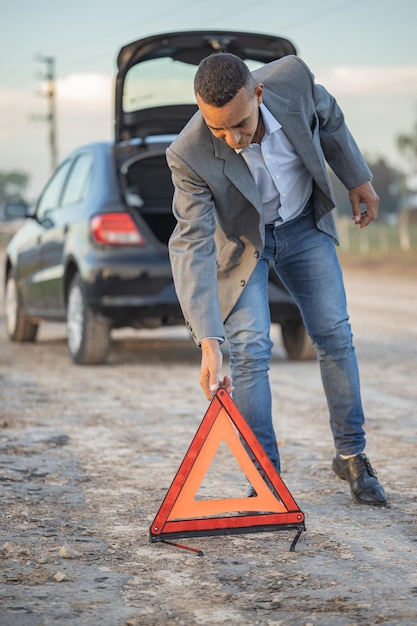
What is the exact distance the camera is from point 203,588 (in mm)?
3453

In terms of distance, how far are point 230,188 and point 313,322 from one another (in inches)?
31.6

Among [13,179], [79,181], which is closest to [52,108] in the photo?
[79,181]

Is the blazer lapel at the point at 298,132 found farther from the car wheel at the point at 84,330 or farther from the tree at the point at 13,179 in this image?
the tree at the point at 13,179

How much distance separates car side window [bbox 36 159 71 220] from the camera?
10312mm

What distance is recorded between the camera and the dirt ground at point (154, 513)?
3285 mm

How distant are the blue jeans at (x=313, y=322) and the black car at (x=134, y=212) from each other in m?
4.00

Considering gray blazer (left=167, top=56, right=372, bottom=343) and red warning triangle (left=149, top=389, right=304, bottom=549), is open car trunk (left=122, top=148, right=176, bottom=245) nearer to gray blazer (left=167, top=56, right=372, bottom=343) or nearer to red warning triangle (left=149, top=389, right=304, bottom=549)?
gray blazer (left=167, top=56, right=372, bottom=343)

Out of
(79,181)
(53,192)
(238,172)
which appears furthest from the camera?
(53,192)

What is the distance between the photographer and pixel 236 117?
12.8ft

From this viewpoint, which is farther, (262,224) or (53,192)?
(53,192)

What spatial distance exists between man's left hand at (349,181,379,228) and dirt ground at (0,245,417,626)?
1.19 meters

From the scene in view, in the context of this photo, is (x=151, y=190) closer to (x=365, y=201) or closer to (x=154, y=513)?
(x=365, y=201)

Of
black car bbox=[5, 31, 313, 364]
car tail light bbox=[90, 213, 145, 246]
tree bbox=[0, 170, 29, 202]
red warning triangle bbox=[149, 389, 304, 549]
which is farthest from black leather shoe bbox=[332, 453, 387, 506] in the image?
tree bbox=[0, 170, 29, 202]

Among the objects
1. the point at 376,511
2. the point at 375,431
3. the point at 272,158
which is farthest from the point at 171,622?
the point at 375,431
